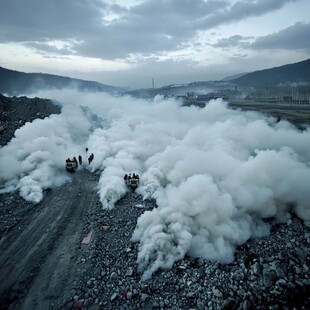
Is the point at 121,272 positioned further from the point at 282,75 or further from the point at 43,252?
the point at 282,75

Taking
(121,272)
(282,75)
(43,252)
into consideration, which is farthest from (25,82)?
(282,75)

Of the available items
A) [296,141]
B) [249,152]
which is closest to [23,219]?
[249,152]

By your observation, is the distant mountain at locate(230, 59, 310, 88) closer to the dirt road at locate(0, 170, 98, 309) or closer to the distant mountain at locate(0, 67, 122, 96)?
the distant mountain at locate(0, 67, 122, 96)

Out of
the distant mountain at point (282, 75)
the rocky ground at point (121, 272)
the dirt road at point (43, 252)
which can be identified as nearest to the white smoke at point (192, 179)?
the rocky ground at point (121, 272)

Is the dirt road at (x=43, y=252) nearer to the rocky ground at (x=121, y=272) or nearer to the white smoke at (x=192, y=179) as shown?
the rocky ground at (x=121, y=272)

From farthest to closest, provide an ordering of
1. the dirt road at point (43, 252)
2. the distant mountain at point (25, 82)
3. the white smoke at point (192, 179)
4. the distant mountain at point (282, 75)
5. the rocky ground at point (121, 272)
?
1. the distant mountain at point (282, 75)
2. the distant mountain at point (25, 82)
3. the white smoke at point (192, 179)
4. the dirt road at point (43, 252)
5. the rocky ground at point (121, 272)

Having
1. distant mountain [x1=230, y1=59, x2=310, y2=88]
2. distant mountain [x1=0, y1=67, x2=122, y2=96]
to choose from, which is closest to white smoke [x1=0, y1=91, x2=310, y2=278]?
distant mountain [x1=0, y1=67, x2=122, y2=96]
